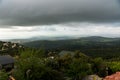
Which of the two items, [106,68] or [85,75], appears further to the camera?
[106,68]

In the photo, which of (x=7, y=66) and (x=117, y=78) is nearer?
(x=117, y=78)

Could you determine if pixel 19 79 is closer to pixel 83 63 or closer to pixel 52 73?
pixel 52 73

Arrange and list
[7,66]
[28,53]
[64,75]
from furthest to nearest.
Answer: [7,66], [28,53], [64,75]

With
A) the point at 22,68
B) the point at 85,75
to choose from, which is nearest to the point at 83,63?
the point at 85,75

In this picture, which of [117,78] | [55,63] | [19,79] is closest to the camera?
[117,78]

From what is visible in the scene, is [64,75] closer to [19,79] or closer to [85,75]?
[85,75]

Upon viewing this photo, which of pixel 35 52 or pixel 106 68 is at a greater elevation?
pixel 35 52

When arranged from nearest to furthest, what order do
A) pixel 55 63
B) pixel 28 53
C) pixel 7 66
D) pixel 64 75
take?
pixel 64 75 < pixel 55 63 < pixel 28 53 < pixel 7 66

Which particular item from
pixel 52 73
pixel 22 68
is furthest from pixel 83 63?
pixel 22 68

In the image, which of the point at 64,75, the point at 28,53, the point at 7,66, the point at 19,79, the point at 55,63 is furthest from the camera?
the point at 7,66
